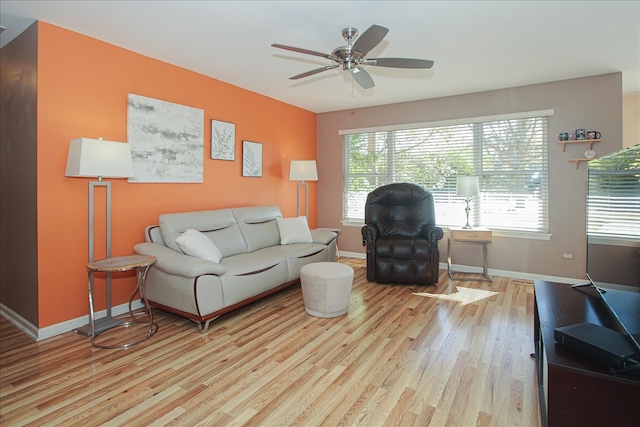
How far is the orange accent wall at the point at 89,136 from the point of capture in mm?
2785

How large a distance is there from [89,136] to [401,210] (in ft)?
12.1

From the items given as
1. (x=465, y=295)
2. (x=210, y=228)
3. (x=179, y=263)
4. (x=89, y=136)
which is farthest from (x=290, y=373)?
(x=89, y=136)

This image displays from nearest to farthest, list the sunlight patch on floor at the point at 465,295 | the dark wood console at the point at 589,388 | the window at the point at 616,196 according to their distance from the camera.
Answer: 1. the dark wood console at the point at 589,388
2. the window at the point at 616,196
3. the sunlight patch on floor at the point at 465,295

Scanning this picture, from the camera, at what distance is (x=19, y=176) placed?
2963mm

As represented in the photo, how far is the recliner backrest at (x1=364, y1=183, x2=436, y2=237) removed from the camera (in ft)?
15.2

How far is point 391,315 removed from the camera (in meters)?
3.29

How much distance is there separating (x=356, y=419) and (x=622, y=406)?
1.16m

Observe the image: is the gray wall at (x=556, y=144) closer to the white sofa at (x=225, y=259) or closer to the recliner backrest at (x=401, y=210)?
the recliner backrest at (x=401, y=210)

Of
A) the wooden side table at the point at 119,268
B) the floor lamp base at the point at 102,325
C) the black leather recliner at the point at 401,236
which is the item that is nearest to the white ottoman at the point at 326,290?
the black leather recliner at the point at 401,236

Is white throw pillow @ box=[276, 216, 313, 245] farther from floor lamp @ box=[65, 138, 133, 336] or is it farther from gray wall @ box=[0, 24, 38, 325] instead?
gray wall @ box=[0, 24, 38, 325]

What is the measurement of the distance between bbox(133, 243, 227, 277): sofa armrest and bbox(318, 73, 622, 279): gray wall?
3607mm

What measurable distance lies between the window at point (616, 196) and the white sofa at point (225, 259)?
8.71ft

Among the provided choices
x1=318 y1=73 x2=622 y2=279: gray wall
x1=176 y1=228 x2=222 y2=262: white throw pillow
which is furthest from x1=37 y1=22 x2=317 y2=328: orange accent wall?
x1=318 y1=73 x2=622 y2=279: gray wall

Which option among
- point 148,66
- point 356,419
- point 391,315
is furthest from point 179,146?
point 356,419
